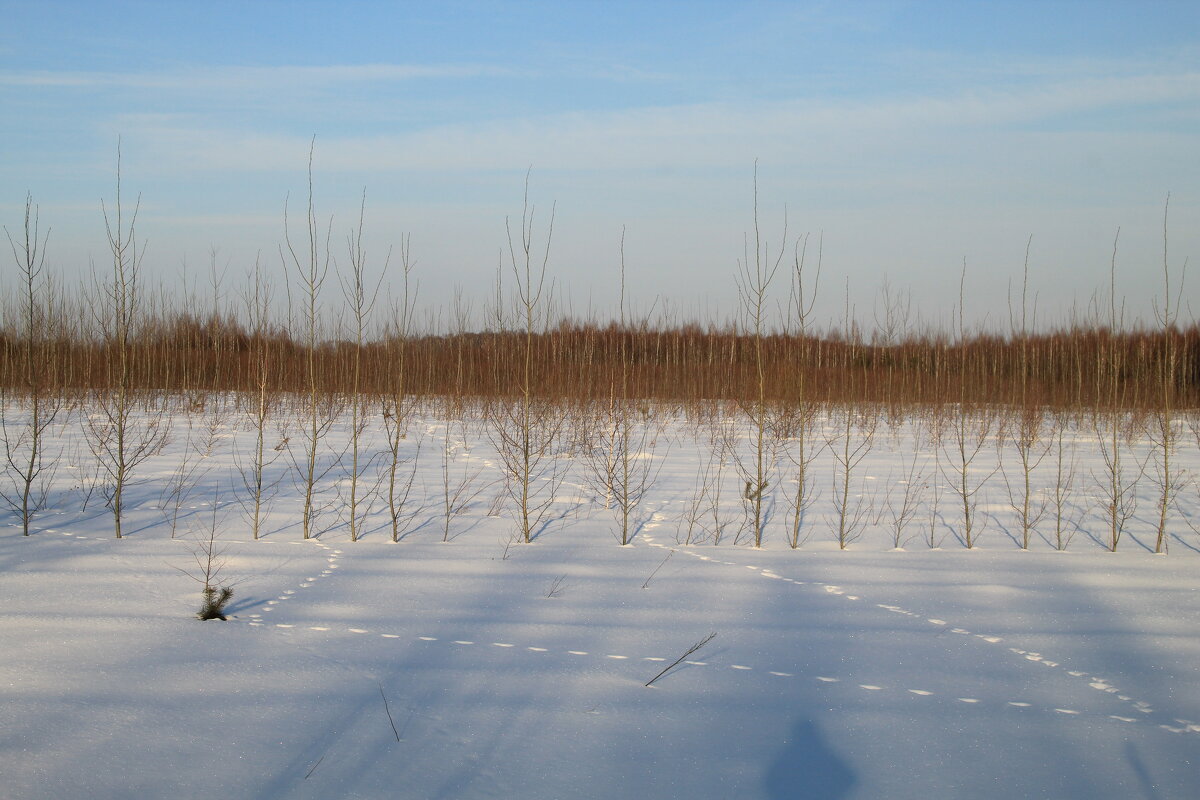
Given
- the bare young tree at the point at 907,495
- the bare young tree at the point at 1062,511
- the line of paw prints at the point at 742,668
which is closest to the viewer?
the line of paw prints at the point at 742,668

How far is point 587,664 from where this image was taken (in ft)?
10.7

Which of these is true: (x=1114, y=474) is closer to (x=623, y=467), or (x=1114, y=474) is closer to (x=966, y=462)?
(x=966, y=462)

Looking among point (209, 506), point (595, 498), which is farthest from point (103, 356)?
point (595, 498)

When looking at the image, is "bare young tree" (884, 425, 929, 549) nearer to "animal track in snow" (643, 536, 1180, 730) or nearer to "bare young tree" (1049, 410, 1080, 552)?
"bare young tree" (1049, 410, 1080, 552)

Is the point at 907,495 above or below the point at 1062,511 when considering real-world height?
above

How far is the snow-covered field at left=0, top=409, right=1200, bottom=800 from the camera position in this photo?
2414mm

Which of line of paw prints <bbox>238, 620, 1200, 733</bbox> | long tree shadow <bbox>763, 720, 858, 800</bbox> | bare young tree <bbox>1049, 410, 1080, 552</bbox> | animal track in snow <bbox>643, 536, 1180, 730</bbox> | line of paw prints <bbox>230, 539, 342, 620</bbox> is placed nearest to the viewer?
long tree shadow <bbox>763, 720, 858, 800</bbox>

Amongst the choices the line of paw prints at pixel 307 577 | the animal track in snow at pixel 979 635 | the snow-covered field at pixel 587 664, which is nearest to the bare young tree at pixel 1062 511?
the snow-covered field at pixel 587 664

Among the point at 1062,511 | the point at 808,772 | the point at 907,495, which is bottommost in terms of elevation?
the point at 808,772

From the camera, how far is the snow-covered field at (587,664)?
95.0 inches

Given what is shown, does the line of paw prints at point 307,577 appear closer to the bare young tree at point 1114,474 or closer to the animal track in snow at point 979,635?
the animal track in snow at point 979,635

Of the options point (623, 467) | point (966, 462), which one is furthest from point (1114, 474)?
point (623, 467)

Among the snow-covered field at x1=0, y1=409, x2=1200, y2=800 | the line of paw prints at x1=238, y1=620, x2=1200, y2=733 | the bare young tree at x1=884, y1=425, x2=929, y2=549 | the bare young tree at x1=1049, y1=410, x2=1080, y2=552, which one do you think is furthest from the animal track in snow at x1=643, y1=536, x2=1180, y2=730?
the bare young tree at x1=1049, y1=410, x2=1080, y2=552

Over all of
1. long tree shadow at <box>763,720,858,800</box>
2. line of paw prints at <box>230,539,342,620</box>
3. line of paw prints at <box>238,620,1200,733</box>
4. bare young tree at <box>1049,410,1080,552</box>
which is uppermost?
bare young tree at <box>1049,410,1080,552</box>
